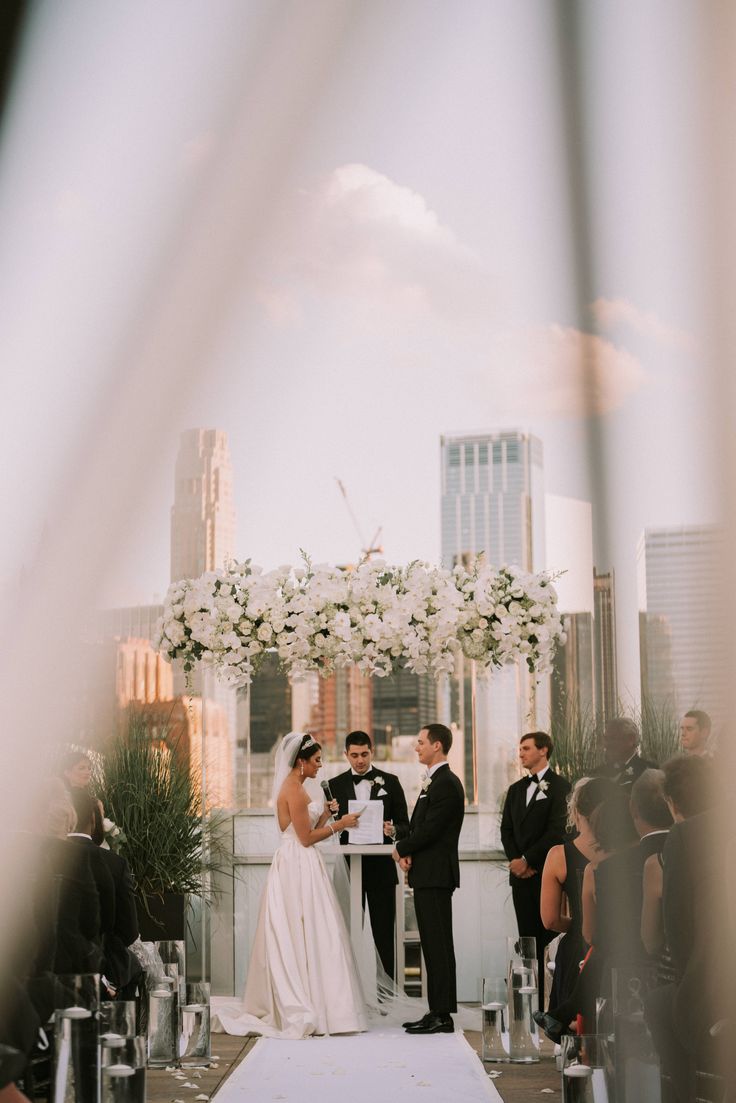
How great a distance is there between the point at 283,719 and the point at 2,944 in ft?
23.3

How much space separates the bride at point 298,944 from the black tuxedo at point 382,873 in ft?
2.21

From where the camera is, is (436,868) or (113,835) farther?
(113,835)

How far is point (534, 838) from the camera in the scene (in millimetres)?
6855

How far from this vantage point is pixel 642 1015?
2789 mm

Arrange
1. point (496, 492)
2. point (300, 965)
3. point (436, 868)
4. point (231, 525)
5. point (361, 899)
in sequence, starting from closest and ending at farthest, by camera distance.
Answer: point (231, 525) < point (496, 492) < point (436, 868) < point (300, 965) < point (361, 899)

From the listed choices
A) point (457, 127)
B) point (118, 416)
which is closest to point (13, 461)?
point (118, 416)

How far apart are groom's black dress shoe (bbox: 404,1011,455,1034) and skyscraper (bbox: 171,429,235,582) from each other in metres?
6.19

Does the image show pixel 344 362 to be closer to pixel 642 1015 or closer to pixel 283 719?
pixel 642 1015

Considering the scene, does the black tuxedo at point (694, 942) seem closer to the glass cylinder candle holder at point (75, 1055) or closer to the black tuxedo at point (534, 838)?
the glass cylinder candle holder at point (75, 1055)

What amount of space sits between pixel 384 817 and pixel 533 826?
96 cm

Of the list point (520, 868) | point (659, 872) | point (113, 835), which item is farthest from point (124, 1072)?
point (520, 868)

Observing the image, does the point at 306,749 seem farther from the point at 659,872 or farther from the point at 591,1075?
the point at 591,1075

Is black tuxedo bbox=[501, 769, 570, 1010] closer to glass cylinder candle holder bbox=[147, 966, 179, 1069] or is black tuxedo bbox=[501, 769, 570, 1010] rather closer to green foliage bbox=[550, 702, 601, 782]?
green foliage bbox=[550, 702, 601, 782]

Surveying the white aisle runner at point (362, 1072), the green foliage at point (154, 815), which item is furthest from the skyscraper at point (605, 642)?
the green foliage at point (154, 815)
